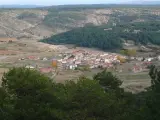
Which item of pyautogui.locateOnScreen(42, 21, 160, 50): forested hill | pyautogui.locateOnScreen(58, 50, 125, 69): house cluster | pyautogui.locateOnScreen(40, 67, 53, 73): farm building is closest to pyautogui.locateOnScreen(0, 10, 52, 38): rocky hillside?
pyautogui.locateOnScreen(42, 21, 160, 50): forested hill

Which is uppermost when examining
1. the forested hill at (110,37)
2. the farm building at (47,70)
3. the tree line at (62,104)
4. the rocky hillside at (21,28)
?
the tree line at (62,104)

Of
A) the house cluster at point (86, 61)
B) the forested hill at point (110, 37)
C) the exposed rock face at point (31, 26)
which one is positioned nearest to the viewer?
the house cluster at point (86, 61)

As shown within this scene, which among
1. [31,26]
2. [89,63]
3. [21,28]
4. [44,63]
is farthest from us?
[31,26]

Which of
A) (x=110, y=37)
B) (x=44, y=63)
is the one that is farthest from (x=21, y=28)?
(x=44, y=63)

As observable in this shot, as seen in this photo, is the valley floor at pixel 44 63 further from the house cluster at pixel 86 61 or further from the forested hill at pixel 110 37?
the forested hill at pixel 110 37

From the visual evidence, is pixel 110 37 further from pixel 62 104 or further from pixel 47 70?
pixel 62 104

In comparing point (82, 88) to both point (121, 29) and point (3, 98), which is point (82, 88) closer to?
point (3, 98)

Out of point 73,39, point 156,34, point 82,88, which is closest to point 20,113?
point 82,88

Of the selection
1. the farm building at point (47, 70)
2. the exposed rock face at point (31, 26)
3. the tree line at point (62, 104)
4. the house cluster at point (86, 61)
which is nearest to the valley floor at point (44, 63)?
the farm building at point (47, 70)

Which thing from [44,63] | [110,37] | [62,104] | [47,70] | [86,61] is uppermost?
[62,104]
